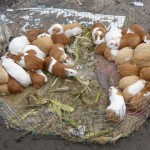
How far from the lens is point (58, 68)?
2816 millimetres

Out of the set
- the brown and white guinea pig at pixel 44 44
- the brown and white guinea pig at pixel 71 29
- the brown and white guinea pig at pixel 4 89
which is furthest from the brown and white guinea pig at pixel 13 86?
the brown and white guinea pig at pixel 71 29

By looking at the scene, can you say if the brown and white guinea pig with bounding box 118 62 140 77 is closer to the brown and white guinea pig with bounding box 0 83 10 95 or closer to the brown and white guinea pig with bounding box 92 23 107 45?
the brown and white guinea pig with bounding box 92 23 107 45

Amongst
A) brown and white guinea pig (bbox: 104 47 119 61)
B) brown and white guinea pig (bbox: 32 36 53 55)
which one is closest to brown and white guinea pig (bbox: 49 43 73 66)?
brown and white guinea pig (bbox: 32 36 53 55)

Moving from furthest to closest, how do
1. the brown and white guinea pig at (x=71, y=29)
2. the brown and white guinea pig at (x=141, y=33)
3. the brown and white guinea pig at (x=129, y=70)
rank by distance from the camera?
the brown and white guinea pig at (x=71, y=29) → the brown and white guinea pig at (x=141, y=33) → the brown and white guinea pig at (x=129, y=70)

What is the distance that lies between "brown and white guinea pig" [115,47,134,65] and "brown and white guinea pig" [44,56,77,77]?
38cm

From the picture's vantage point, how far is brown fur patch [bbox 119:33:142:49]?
287 centimetres

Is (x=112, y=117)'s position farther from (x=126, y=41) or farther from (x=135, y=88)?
(x=126, y=41)

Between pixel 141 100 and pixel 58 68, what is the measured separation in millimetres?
724

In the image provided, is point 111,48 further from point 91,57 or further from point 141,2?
point 141,2

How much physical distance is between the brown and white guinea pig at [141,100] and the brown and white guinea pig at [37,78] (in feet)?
2.40

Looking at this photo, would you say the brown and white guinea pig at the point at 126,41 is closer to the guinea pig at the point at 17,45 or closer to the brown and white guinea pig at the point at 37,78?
the brown and white guinea pig at the point at 37,78

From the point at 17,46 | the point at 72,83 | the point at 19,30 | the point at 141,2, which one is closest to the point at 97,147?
the point at 72,83

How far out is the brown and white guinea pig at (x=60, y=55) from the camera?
2883 millimetres

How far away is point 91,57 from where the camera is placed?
3.05 meters
